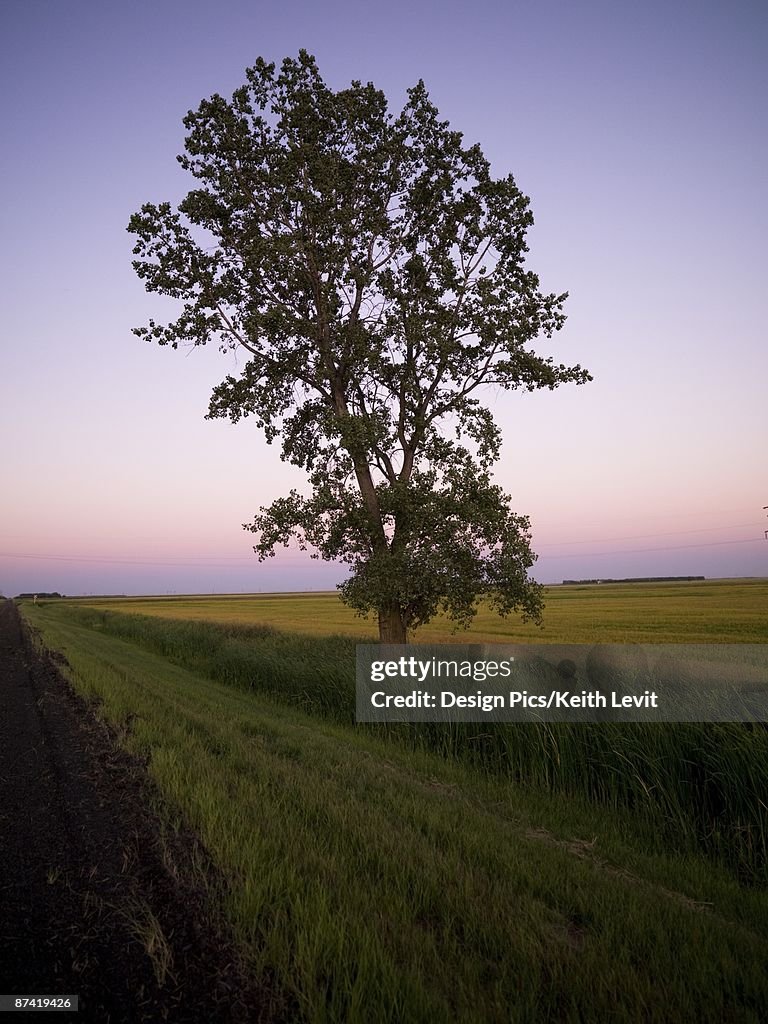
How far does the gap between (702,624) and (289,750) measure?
102ft

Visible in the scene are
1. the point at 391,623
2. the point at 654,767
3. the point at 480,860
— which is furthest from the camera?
the point at 391,623

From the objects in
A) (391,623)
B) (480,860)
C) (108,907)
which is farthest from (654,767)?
(391,623)

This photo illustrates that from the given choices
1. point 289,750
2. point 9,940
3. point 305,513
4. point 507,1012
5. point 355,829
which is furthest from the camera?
point 305,513

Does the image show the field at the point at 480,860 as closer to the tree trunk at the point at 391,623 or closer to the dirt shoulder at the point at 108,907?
the dirt shoulder at the point at 108,907

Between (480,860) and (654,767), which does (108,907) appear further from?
(654,767)

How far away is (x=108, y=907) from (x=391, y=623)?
11.8 meters

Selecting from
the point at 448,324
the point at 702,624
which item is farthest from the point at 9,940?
the point at 702,624

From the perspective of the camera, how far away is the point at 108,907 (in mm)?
3615

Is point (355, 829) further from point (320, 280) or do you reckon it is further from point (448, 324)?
point (320, 280)

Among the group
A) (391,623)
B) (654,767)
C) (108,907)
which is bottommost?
(654,767)

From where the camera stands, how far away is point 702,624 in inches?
1262

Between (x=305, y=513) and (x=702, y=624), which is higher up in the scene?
(x=305, y=513)

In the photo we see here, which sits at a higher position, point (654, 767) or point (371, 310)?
point (371, 310)

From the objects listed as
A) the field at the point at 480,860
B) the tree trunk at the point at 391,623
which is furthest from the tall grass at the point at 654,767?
the tree trunk at the point at 391,623
